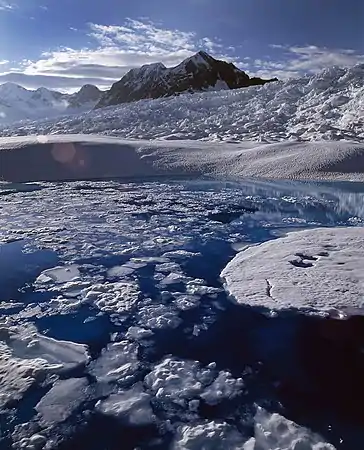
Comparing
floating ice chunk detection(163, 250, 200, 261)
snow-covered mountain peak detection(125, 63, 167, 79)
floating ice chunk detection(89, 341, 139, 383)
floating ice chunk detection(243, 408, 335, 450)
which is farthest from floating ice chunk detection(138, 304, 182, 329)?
snow-covered mountain peak detection(125, 63, 167, 79)

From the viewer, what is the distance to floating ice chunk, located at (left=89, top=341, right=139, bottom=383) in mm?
4145

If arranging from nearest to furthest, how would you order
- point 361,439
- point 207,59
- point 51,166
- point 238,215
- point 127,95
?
point 361,439 → point 238,215 → point 51,166 → point 207,59 → point 127,95

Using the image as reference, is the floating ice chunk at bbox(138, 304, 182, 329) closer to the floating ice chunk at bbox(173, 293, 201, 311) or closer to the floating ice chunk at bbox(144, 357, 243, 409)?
the floating ice chunk at bbox(173, 293, 201, 311)

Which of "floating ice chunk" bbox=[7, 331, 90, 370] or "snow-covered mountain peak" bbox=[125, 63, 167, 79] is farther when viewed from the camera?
"snow-covered mountain peak" bbox=[125, 63, 167, 79]

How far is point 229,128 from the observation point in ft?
123

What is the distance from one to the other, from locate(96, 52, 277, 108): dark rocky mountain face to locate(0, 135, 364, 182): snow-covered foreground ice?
75.7 m

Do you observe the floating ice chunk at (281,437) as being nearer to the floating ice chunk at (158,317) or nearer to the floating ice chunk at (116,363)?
the floating ice chunk at (116,363)

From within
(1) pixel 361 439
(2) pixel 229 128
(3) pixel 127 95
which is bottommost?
(1) pixel 361 439

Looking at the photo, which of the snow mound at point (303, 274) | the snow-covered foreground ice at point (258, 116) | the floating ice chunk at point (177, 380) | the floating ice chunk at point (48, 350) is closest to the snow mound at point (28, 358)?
the floating ice chunk at point (48, 350)

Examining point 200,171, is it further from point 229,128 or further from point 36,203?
point 229,128

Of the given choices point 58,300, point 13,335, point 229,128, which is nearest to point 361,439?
point 13,335

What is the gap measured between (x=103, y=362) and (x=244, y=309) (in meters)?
2.08

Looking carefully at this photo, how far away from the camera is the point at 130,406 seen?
3.70 meters

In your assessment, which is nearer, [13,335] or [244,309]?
[13,335]
